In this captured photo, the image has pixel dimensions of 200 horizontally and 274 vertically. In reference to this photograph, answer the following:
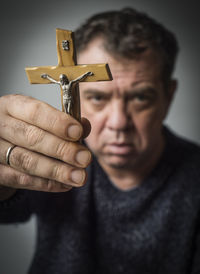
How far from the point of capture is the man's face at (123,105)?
78 centimetres

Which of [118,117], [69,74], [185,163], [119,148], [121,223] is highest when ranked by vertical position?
[69,74]

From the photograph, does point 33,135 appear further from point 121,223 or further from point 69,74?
point 121,223

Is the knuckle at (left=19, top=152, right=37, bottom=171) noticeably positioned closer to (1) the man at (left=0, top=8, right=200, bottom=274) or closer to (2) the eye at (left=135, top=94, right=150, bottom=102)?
(1) the man at (left=0, top=8, right=200, bottom=274)

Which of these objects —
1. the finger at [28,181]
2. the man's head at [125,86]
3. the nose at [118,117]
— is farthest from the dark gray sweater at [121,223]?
the finger at [28,181]

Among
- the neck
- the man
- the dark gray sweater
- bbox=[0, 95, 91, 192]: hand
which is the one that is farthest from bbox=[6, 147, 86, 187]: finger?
the neck

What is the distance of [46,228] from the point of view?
2.98ft

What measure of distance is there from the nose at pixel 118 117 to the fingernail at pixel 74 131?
370 mm

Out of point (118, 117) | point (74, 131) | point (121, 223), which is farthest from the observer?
point (121, 223)

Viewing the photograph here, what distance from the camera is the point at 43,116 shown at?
1.40ft

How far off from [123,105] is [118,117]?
0.04 metres

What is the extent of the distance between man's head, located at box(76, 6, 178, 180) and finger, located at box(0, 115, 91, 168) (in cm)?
36

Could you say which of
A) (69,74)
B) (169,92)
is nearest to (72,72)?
(69,74)

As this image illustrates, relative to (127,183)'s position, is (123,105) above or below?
above

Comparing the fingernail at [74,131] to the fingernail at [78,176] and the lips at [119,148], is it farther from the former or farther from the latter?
the lips at [119,148]
